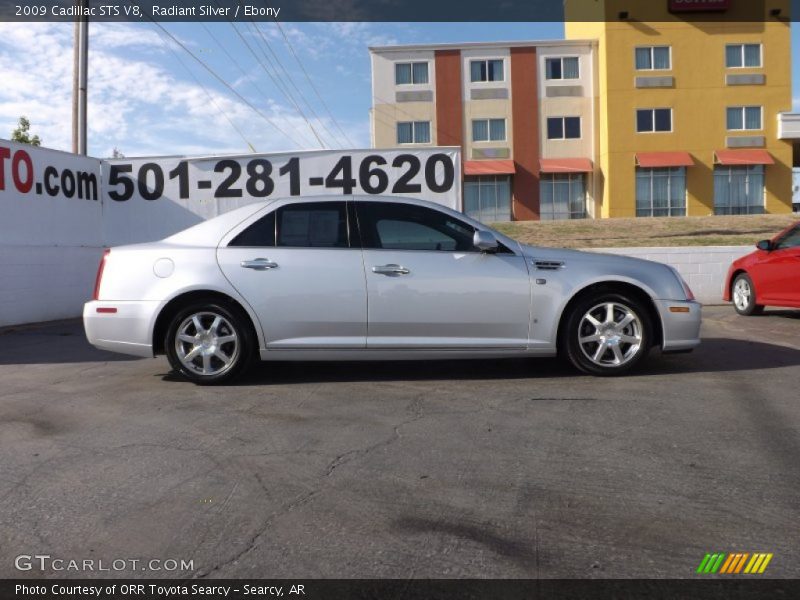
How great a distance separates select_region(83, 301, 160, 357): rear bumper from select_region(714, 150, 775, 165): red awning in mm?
35799

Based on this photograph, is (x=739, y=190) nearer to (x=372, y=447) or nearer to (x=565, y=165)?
(x=565, y=165)

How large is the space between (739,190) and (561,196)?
29.6ft

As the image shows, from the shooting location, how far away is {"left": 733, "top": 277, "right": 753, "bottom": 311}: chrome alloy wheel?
401 inches

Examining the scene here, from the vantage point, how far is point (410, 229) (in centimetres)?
589

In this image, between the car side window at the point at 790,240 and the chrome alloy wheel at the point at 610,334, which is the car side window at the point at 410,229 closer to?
the chrome alloy wheel at the point at 610,334

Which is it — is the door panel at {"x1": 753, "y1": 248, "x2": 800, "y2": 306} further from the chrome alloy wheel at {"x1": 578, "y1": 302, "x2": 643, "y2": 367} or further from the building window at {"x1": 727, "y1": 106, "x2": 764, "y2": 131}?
the building window at {"x1": 727, "y1": 106, "x2": 764, "y2": 131}

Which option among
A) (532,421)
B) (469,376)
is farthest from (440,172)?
(532,421)

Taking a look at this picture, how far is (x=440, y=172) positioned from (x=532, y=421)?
24.4 feet

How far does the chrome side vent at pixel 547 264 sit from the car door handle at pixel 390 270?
40.9 inches

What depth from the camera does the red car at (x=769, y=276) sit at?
360 inches

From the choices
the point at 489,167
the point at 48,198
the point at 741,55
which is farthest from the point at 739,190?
the point at 48,198
